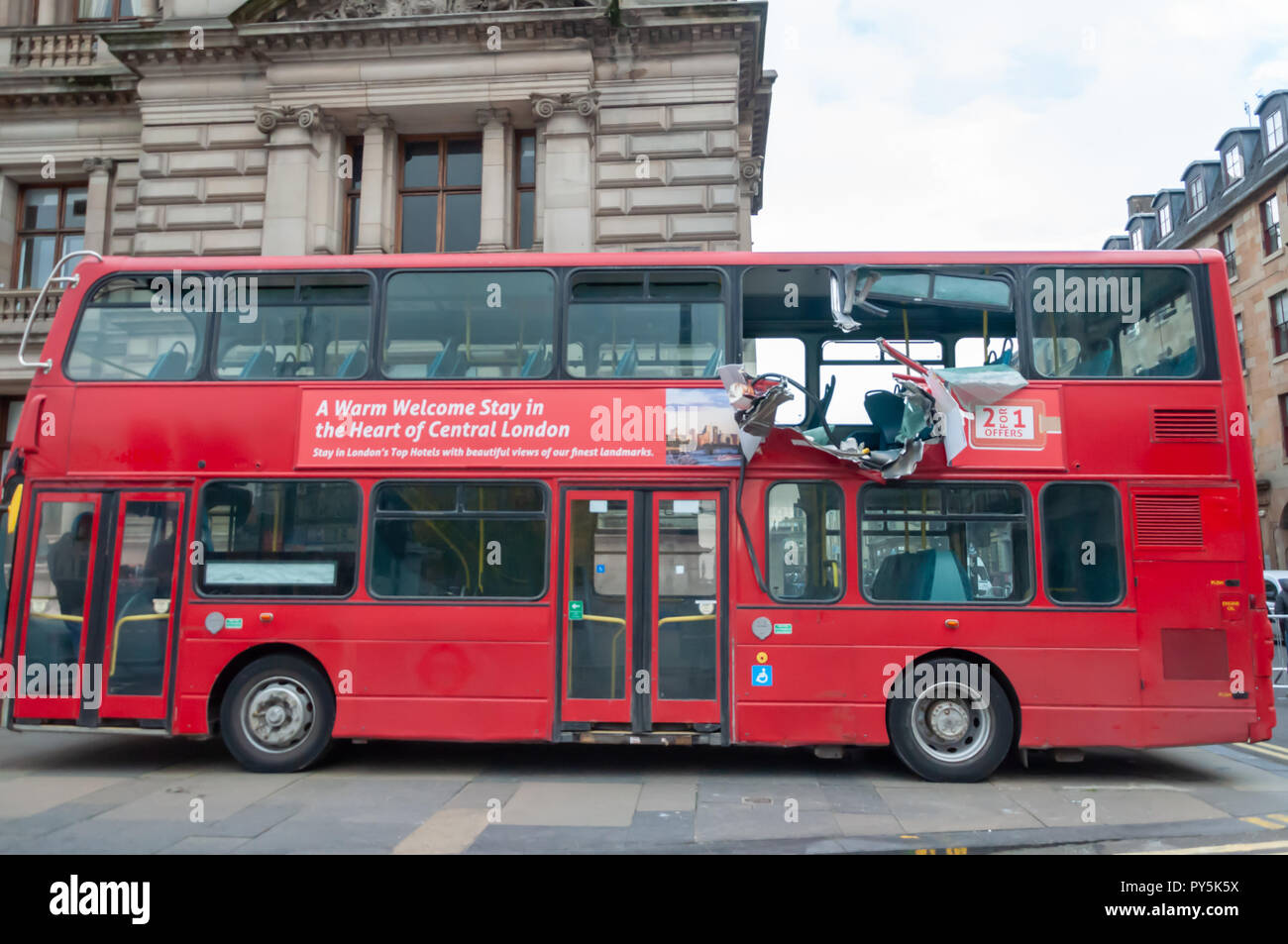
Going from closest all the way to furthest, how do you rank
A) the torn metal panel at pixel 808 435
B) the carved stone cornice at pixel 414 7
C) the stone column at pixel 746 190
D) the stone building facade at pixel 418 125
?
the torn metal panel at pixel 808 435
the stone building facade at pixel 418 125
the carved stone cornice at pixel 414 7
the stone column at pixel 746 190

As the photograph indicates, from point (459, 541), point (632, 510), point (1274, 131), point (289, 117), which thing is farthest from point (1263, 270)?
point (459, 541)

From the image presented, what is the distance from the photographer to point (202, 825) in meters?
6.27

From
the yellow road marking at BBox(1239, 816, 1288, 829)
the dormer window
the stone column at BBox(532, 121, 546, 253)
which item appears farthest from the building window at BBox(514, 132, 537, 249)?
the dormer window

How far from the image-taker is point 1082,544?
7.51 m

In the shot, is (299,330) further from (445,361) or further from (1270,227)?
(1270,227)

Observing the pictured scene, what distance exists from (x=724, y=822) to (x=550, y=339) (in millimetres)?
4284

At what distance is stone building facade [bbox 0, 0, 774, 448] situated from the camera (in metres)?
15.8

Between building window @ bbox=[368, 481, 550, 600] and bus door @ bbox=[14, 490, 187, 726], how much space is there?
1907 millimetres

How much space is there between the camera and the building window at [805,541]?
7.62 m

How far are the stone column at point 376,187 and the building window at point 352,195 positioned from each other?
462mm

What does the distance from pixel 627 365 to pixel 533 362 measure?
2.79 feet

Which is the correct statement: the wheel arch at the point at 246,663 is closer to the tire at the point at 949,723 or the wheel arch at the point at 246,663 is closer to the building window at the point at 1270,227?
the tire at the point at 949,723

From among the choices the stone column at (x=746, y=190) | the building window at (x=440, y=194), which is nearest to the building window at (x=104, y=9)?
the building window at (x=440, y=194)

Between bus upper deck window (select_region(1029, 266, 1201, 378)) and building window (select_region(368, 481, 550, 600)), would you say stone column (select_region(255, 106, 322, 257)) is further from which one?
bus upper deck window (select_region(1029, 266, 1201, 378))
